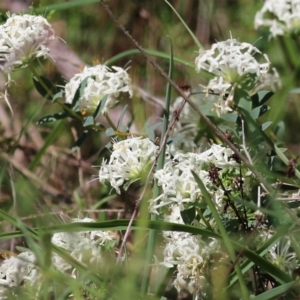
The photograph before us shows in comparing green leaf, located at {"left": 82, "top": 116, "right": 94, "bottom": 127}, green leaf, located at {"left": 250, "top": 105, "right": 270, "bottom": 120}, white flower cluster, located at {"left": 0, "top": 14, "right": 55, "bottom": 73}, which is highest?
white flower cluster, located at {"left": 0, "top": 14, "right": 55, "bottom": 73}

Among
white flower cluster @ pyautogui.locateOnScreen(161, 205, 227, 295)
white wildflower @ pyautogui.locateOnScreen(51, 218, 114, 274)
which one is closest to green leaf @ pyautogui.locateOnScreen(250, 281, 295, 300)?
white flower cluster @ pyautogui.locateOnScreen(161, 205, 227, 295)

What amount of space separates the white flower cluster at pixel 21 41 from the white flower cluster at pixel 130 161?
31cm

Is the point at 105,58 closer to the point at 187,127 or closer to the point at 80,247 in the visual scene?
the point at 187,127

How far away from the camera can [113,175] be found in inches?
52.2

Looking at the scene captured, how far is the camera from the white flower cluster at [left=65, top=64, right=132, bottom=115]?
5.11ft

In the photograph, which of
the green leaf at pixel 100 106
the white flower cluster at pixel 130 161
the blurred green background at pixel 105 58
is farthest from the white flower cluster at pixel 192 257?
the blurred green background at pixel 105 58

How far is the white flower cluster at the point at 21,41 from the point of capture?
1.47 m

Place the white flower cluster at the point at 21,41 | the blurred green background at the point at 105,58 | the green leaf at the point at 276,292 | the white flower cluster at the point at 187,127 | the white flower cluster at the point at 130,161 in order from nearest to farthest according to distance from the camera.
Result: the green leaf at the point at 276,292 → the white flower cluster at the point at 130,161 → the white flower cluster at the point at 21,41 → the white flower cluster at the point at 187,127 → the blurred green background at the point at 105,58

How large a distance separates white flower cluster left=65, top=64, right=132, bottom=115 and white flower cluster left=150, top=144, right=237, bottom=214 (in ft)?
1.04

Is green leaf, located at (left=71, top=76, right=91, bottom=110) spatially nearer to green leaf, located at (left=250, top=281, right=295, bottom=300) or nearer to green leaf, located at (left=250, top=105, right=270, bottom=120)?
green leaf, located at (left=250, top=105, right=270, bottom=120)

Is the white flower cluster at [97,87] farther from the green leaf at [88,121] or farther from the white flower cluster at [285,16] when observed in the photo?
the white flower cluster at [285,16]

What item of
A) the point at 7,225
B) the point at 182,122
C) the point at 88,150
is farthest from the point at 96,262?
the point at 88,150

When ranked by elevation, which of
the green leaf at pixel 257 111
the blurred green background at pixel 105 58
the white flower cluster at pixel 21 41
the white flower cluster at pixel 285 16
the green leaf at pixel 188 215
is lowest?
the blurred green background at pixel 105 58

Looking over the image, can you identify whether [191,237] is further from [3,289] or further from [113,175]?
[3,289]
